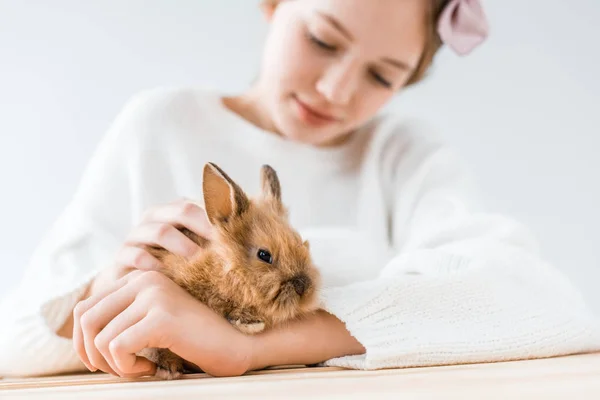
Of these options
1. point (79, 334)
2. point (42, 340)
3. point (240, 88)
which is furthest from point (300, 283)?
point (240, 88)

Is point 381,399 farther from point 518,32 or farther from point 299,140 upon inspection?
point 518,32

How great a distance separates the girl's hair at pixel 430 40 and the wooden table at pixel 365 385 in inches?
25.3

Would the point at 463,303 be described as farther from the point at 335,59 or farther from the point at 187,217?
the point at 335,59

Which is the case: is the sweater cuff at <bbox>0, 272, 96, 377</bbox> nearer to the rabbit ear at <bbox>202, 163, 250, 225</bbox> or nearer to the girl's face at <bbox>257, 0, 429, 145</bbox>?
the rabbit ear at <bbox>202, 163, 250, 225</bbox>

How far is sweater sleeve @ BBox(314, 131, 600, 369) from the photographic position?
0.72m

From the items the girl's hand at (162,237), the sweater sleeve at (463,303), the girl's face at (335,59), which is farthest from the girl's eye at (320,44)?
the girl's hand at (162,237)

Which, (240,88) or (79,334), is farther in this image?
(240,88)

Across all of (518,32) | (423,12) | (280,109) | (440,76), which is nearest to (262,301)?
(280,109)

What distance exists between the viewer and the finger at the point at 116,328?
62cm

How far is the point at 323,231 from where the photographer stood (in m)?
0.99

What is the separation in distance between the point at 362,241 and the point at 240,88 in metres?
0.84

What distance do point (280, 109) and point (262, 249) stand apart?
505 millimetres

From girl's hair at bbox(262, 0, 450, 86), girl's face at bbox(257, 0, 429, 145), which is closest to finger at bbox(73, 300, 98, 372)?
girl's face at bbox(257, 0, 429, 145)

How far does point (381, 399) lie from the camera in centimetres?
51
